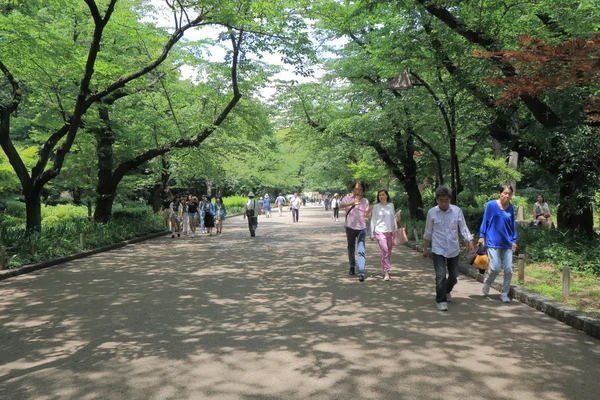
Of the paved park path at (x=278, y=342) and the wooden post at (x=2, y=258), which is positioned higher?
the wooden post at (x=2, y=258)

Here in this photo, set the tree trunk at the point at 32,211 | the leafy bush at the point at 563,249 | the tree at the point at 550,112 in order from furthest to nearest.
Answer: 1. the tree trunk at the point at 32,211
2. the tree at the point at 550,112
3. the leafy bush at the point at 563,249

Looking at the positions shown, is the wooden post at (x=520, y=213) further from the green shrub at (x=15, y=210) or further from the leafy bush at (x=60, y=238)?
the green shrub at (x=15, y=210)

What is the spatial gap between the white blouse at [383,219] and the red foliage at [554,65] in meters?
3.02

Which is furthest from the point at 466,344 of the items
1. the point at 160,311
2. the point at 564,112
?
the point at 564,112

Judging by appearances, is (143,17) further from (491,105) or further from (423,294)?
(423,294)

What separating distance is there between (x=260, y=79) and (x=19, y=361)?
549 inches

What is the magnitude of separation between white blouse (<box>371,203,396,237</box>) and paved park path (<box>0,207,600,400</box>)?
3.22ft

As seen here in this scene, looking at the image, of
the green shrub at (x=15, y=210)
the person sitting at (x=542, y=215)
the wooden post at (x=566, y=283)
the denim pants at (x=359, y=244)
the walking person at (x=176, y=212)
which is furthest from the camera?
the green shrub at (x=15, y=210)

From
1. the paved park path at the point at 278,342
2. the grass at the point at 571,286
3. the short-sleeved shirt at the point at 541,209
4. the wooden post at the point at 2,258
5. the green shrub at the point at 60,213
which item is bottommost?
the paved park path at the point at 278,342

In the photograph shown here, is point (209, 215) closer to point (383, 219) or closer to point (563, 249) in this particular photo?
point (383, 219)

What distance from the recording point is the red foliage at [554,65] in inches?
256

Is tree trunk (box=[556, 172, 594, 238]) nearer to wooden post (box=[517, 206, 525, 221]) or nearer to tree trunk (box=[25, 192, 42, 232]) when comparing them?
wooden post (box=[517, 206, 525, 221])

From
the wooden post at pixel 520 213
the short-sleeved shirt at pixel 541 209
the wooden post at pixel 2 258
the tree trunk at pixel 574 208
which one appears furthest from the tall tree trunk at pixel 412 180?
the wooden post at pixel 2 258

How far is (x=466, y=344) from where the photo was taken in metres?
4.54
